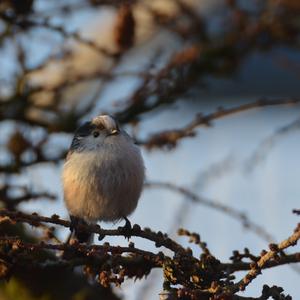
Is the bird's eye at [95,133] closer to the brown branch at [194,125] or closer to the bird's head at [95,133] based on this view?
the bird's head at [95,133]

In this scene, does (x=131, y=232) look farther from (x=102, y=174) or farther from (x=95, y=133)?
(x=95, y=133)

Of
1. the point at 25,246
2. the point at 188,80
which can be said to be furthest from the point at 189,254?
the point at 188,80

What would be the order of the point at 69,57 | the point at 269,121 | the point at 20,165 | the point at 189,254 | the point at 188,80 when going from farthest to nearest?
the point at 269,121
the point at 69,57
the point at 188,80
the point at 20,165
the point at 189,254

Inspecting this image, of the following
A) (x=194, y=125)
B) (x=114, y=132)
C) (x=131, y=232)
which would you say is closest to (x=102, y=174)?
(x=114, y=132)

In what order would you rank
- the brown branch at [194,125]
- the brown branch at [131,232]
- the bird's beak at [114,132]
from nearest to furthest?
the brown branch at [131,232] < the brown branch at [194,125] < the bird's beak at [114,132]

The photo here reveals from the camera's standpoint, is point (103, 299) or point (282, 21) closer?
point (103, 299)

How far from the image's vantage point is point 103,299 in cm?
204

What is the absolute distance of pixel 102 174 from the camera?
2119mm

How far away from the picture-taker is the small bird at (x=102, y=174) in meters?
2.12

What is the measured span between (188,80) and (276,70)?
3299mm

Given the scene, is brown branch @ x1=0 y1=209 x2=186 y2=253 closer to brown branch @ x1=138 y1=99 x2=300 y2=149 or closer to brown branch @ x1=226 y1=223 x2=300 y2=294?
brown branch @ x1=226 y1=223 x2=300 y2=294

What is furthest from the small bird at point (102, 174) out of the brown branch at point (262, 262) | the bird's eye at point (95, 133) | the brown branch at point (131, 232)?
the brown branch at point (262, 262)

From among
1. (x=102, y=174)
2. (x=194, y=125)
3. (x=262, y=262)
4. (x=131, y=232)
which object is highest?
(x=194, y=125)

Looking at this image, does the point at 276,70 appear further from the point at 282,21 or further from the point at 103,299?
the point at 103,299
